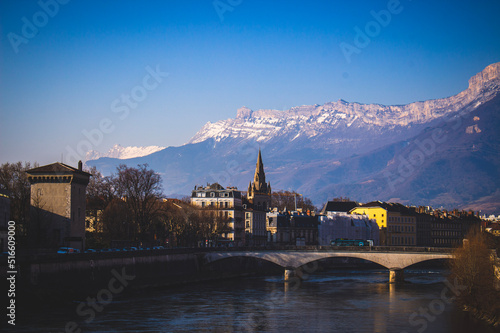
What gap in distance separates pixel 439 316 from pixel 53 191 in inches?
2006

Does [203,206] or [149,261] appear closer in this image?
[149,261]

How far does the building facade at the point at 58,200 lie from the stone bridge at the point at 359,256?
24988 mm

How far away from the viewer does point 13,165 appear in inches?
4318

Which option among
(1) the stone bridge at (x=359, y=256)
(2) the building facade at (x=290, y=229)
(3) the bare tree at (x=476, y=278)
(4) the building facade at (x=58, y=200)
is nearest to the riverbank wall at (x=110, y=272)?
(1) the stone bridge at (x=359, y=256)

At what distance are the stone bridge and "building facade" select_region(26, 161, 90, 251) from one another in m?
25.0

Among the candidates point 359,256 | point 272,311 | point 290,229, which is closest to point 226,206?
point 290,229

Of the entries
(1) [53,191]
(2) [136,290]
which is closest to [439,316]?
(2) [136,290]

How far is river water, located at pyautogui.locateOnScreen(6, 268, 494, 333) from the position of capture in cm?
6250

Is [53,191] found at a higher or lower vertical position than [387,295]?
higher

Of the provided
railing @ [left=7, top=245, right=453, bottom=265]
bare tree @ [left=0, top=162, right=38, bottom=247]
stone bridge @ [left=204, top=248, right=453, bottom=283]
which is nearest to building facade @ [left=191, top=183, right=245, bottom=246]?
railing @ [left=7, top=245, right=453, bottom=265]

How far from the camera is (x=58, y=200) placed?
311 feet

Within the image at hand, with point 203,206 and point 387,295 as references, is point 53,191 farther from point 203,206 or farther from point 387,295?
point 203,206

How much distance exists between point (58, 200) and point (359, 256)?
4435cm

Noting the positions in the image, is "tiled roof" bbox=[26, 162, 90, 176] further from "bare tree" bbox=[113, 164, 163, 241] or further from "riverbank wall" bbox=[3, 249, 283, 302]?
"bare tree" bbox=[113, 164, 163, 241]
